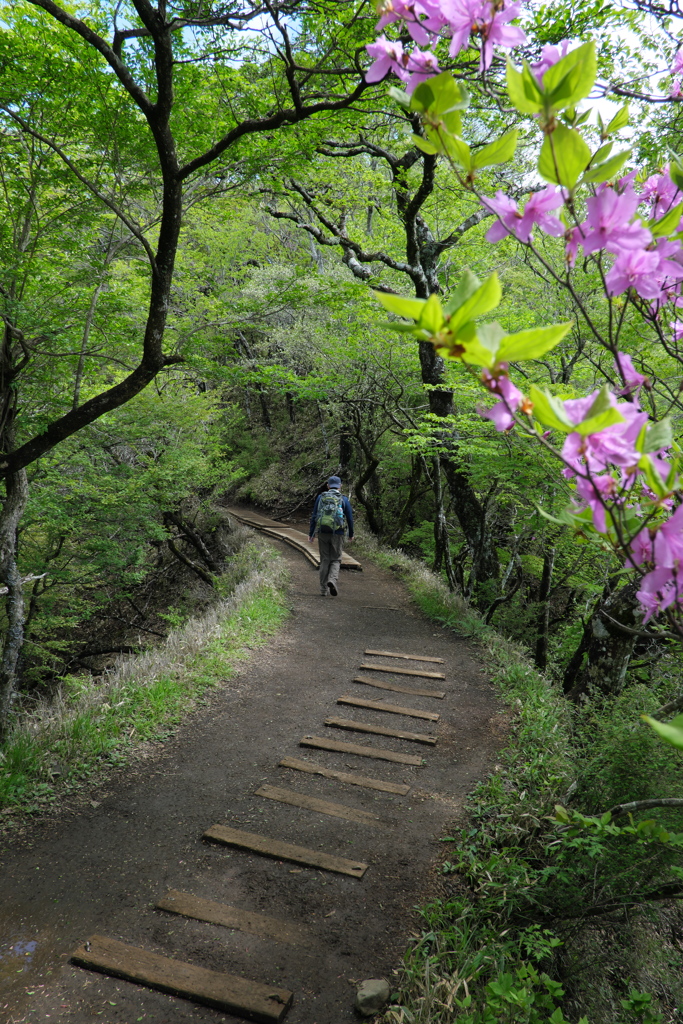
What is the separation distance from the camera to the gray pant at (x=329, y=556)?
31.5 feet

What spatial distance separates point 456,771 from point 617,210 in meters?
4.56

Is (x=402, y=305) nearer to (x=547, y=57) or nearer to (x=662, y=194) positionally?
(x=547, y=57)

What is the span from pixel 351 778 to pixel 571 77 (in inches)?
181

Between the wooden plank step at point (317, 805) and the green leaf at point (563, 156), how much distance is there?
4.06 meters

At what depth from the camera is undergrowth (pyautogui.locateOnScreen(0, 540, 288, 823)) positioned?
411 cm

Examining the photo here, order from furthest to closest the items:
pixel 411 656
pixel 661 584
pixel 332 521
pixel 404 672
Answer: pixel 332 521, pixel 411 656, pixel 404 672, pixel 661 584

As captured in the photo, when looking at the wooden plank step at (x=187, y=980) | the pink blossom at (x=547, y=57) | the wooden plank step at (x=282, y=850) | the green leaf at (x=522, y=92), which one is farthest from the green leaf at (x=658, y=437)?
the wooden plank step at (x=282, y=850)

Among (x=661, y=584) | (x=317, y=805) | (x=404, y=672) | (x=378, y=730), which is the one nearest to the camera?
(x=661, y=584)

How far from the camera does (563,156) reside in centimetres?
85

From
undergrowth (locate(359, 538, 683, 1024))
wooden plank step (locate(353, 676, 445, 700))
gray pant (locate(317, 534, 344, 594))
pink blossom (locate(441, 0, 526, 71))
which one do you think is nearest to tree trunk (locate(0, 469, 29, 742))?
wooden plank step (locate(353, 676, 445, 700))

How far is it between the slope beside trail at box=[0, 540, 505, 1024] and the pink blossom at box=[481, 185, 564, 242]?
10.5 ft

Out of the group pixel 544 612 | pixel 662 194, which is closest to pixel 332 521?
pixel 544 612

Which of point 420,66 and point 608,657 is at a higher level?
point 420,66

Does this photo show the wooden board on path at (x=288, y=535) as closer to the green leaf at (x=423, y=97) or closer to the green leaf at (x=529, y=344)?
the green leaf at (x=423, y=97)
